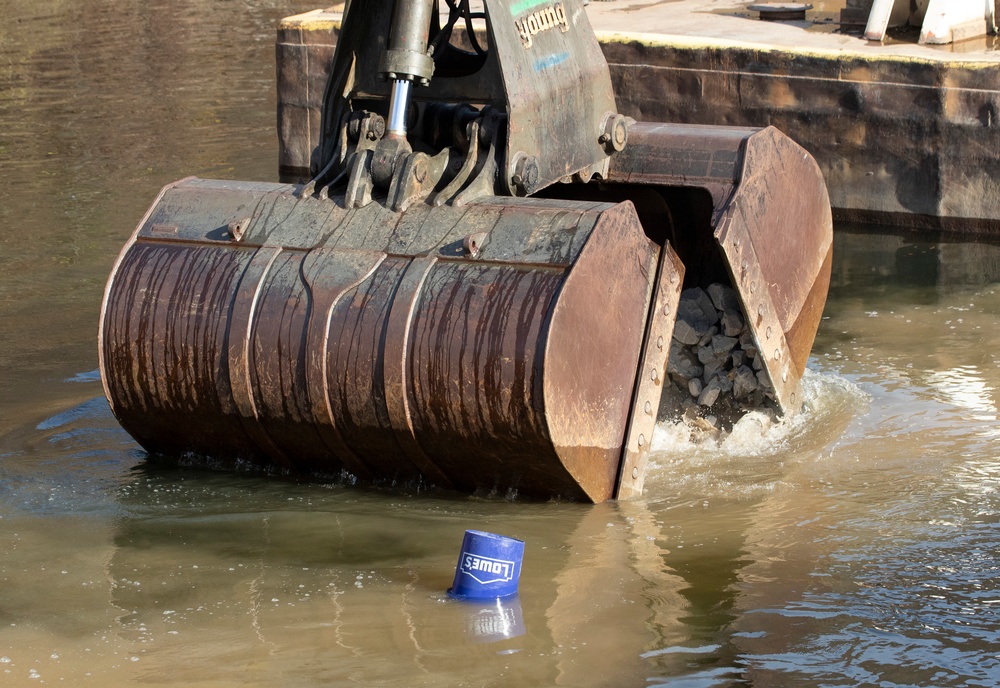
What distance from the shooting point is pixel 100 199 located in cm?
1001

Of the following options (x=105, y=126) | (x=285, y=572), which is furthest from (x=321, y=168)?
(x=105, y=126)

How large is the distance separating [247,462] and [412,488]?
62 cm

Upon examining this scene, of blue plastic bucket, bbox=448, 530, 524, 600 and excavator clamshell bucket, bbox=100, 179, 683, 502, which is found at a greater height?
excavator clamshell bucket, bbox=100, 179, 683, 502

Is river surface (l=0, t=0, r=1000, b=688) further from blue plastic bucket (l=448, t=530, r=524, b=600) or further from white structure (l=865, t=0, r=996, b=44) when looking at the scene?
white structure (l=865, t=0, r=996, b=44)

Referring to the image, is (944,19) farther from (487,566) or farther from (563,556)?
(487,566)

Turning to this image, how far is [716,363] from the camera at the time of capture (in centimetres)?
596

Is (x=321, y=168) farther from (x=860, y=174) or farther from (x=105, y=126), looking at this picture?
(x=105, y=126)

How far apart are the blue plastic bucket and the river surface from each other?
0.06 metres

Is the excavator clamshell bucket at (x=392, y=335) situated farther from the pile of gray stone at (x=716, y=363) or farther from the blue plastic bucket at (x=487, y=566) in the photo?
the pile of gray stone at (x=716, y=363)

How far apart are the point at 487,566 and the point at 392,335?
2.83ft

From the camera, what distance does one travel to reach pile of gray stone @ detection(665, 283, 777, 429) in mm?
5875

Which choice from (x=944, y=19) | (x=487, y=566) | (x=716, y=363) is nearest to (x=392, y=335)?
(x=487, y=566)

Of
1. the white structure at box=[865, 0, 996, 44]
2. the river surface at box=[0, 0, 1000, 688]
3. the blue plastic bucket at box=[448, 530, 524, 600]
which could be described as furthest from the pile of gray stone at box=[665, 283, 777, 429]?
the white structure at box=[865, 0, 996, 44]

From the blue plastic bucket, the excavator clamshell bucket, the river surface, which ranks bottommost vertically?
the river surface
